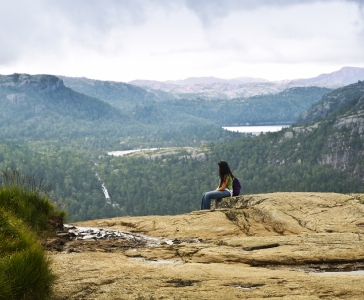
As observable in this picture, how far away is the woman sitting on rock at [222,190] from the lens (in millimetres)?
Result: 18672

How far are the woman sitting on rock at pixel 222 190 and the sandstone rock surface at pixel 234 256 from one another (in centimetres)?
110

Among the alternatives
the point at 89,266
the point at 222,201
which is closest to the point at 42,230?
the point at 89,266

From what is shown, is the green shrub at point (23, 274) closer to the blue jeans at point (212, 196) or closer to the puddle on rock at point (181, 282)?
the puddle on rock at point (181, 282)

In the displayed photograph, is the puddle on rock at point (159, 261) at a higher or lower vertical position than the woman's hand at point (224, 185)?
lower

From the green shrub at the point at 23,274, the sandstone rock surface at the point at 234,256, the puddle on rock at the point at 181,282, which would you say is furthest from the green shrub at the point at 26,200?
the puddle on rock at the point at 181,282

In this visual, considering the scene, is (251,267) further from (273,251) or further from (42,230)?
(42,230)

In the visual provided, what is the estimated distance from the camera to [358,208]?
15289mm

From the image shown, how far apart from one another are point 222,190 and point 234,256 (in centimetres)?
846

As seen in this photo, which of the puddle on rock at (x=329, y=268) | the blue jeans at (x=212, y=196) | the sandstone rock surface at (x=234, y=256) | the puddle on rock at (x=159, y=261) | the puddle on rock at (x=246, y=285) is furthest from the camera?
the blue jeans at (x=212, y=196)

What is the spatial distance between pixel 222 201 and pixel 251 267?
30.0 ft

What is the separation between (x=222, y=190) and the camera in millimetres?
18797

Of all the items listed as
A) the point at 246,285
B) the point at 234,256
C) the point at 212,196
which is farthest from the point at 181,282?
the point at 212,196

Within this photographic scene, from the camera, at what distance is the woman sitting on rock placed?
18.7 metres

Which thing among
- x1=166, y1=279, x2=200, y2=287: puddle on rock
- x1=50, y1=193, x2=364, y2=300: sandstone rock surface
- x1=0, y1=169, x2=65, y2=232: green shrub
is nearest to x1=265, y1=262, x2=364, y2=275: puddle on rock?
x1=50, y1=193, x2=364, y2=300: sandstone rock surface
